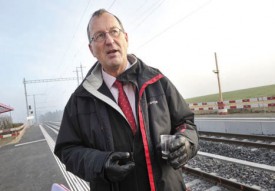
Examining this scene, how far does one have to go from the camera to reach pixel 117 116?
1.97 metres

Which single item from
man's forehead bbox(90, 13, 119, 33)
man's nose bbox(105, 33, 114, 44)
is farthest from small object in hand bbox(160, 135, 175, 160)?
man's forehead bbox(90, 13, 119, 33)

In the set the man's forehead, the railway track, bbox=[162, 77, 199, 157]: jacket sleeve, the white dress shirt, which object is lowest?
the railway track

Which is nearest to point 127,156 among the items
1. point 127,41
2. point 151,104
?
point 151,104

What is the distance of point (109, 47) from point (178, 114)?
77 centimetres

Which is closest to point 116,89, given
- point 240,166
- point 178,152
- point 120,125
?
point 120,125

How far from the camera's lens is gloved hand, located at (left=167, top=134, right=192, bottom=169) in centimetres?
183

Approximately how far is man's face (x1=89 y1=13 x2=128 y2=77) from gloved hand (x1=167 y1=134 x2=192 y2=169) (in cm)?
74

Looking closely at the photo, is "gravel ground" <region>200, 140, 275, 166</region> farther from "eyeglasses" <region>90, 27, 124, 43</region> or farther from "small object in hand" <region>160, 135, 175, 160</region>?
"eyeglasses" <region>90, 27, 124, 43</region>

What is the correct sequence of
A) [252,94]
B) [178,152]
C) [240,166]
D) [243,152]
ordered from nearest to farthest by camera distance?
1. [178,152]
2. [240,166]
3. [243,152]
4. [252,94]

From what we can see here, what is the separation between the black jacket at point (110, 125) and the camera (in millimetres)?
1911

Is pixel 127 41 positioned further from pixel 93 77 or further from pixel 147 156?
pixel 147 156

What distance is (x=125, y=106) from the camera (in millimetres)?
2041

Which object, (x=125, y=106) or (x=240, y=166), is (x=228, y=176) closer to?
(x=240, y=166)

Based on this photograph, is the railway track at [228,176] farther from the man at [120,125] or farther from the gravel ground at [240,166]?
the man at [120,125]
